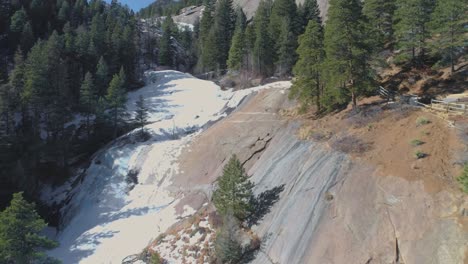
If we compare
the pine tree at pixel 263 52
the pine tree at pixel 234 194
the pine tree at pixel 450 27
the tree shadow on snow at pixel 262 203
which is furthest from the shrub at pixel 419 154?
the pine tree at pixel 263 52

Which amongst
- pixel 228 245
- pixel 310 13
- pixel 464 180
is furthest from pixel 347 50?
pixel 310 13

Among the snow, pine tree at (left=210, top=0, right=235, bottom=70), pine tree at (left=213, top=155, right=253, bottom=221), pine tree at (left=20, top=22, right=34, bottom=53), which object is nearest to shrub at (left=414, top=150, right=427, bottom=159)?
pine tree at (left=213, top=155, right=253, bottom=221)

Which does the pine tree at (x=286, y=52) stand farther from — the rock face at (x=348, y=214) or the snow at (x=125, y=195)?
the rock face at (x=348, y=214)

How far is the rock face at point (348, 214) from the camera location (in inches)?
651

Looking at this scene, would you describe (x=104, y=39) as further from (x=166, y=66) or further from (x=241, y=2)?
(x=241, y=2)

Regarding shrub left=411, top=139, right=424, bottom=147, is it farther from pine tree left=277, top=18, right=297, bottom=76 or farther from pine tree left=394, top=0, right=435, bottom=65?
pine tree left=277, top=18, right=297, bottom=76

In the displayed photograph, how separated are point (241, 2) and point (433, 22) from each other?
89061 mm

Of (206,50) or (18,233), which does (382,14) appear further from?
(18,233)

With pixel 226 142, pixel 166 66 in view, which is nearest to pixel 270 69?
pixel 226 142

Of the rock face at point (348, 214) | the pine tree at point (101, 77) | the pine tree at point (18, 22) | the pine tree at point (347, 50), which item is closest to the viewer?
the rock face at point (348, 214)

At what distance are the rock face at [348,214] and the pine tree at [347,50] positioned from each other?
19.1 ft

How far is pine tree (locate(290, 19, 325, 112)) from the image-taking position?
32.6 m

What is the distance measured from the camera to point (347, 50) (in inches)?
1141

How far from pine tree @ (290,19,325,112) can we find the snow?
9620 mm
